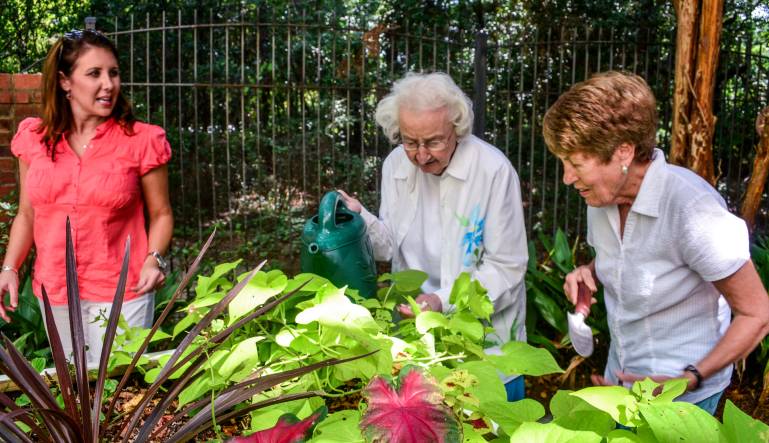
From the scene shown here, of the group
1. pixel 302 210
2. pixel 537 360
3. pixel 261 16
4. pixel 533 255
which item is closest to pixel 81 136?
pixel 537 360

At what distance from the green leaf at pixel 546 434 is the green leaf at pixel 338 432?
200mm

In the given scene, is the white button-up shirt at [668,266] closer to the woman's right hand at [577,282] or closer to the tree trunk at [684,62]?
the woman's right hand at [577,282]

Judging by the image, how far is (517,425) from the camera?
Answer: 3.19 feet

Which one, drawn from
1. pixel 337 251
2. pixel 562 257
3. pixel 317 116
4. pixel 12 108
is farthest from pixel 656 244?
pixel 317 116

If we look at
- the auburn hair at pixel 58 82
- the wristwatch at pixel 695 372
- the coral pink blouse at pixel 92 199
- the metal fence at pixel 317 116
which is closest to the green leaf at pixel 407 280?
the wristwatch at pixel 695 372

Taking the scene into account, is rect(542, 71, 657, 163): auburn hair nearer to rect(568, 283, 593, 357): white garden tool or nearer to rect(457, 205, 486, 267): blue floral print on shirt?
rect(568, 283, 593, 357): white garden tool

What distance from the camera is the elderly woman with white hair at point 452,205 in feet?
8.85

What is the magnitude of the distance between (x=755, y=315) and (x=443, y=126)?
3.91ft

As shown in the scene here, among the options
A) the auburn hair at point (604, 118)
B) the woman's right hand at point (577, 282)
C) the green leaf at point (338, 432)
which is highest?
the auburn hair at point (604, 118)

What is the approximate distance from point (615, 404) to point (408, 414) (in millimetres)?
284

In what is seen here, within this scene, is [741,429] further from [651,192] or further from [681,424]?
[651,192]

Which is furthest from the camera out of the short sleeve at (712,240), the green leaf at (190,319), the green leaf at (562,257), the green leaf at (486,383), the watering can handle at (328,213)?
the green leaf at (562,257)

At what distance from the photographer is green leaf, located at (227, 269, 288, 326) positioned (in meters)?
1.30

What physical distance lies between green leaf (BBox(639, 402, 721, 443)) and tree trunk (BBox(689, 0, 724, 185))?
10.9 ft
